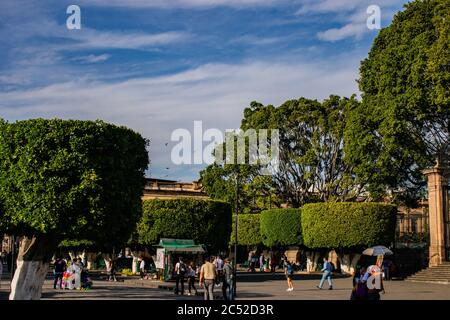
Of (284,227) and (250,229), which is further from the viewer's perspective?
(250,229)

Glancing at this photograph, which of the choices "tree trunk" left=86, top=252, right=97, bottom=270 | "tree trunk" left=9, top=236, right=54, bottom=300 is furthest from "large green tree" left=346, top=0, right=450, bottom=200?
"tree trunk" left=86, top=252, right=97, bottom=270

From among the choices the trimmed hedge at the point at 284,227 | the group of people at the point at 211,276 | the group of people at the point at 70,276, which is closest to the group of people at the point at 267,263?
the trimmed hedge at the point at 284,227

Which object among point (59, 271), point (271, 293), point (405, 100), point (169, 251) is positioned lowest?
point (271, 293)

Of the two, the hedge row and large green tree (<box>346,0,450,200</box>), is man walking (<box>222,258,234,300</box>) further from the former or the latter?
the hedge row

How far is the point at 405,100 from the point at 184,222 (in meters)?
17.4

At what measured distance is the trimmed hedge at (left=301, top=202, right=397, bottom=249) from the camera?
142 ft

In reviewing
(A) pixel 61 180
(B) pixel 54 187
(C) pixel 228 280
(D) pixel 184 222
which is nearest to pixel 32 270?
(B) pixel 54 187

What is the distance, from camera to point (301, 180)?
55.4 m

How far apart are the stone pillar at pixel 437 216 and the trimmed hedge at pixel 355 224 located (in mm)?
4535

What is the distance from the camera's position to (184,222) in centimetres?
4562

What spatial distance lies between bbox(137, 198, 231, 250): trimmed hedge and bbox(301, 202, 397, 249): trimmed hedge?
729 cm

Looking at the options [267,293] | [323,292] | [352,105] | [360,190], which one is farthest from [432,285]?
[352,105]

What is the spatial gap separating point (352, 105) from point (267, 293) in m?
28.0

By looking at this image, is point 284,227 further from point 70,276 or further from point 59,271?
point 59,271
